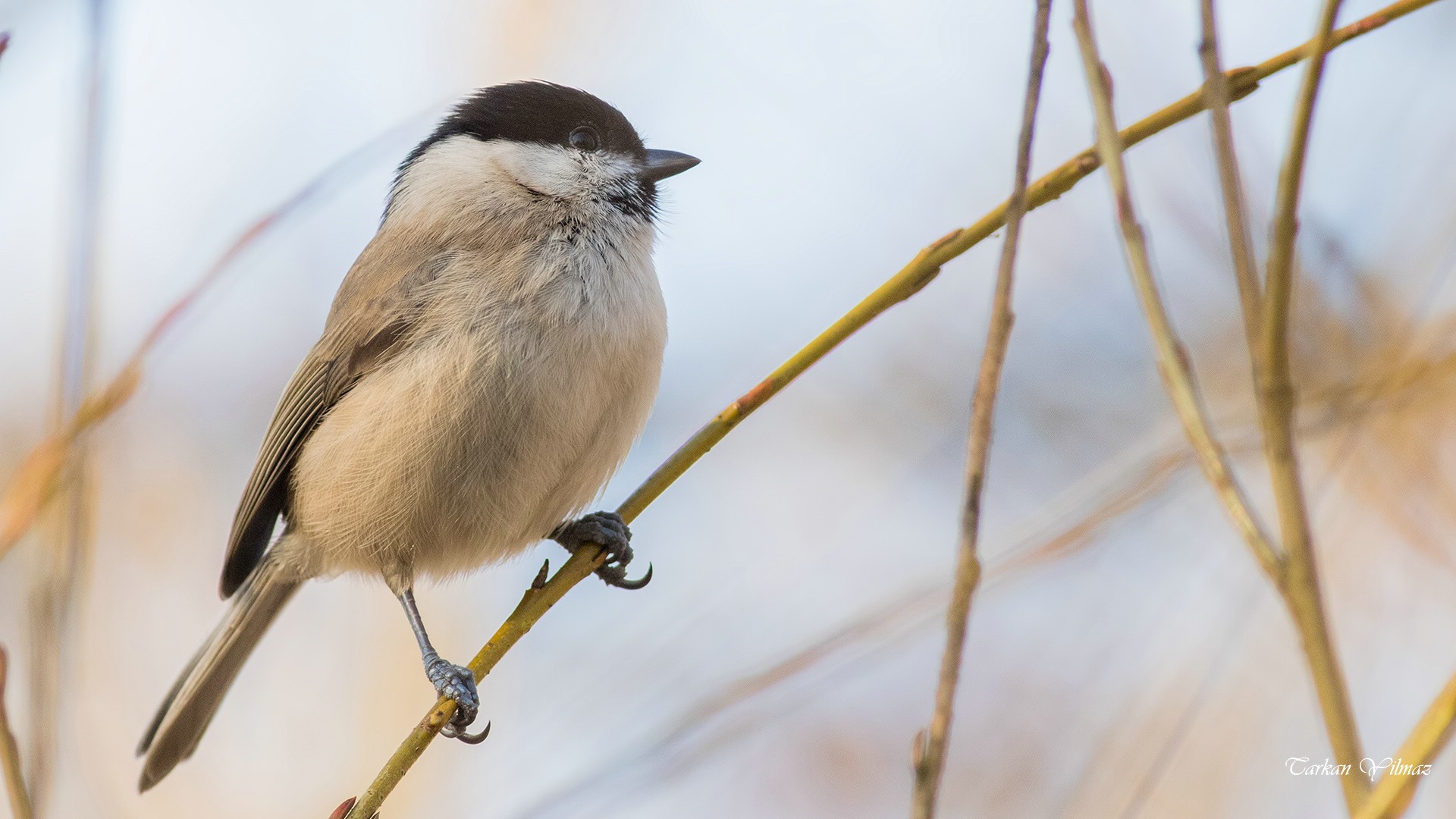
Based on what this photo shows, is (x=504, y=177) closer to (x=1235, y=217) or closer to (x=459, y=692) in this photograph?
(x=459, y=692)

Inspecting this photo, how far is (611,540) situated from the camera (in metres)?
2.62

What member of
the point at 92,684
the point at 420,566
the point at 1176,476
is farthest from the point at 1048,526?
the point at 92,684

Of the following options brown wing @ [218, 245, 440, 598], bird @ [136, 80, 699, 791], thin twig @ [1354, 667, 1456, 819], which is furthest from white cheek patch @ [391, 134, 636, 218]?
thin twig @ [1354, 667, 1456, 819]

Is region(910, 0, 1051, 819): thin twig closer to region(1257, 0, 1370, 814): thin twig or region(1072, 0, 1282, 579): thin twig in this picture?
region(1072, 0, 1282, 579): thin twig

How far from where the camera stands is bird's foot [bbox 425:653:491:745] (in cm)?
237

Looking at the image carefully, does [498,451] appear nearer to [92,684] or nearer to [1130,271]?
[1130,271]

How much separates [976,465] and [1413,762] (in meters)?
0.36

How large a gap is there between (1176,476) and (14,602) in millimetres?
3914

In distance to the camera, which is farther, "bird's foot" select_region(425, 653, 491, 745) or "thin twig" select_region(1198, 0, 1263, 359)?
"bird's foot" select_region(425, 653, 491, 745)

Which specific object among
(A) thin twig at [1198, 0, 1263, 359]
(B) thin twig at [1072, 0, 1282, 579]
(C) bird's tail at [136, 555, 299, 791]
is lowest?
(C) bird's tail at [136, 555, 299, 791]

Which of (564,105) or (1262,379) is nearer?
(1262,379)

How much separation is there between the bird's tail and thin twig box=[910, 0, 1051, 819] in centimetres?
242

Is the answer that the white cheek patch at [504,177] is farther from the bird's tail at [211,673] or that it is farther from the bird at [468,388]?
Result: the bird's tail at [211,673]

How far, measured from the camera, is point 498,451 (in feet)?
7.97
